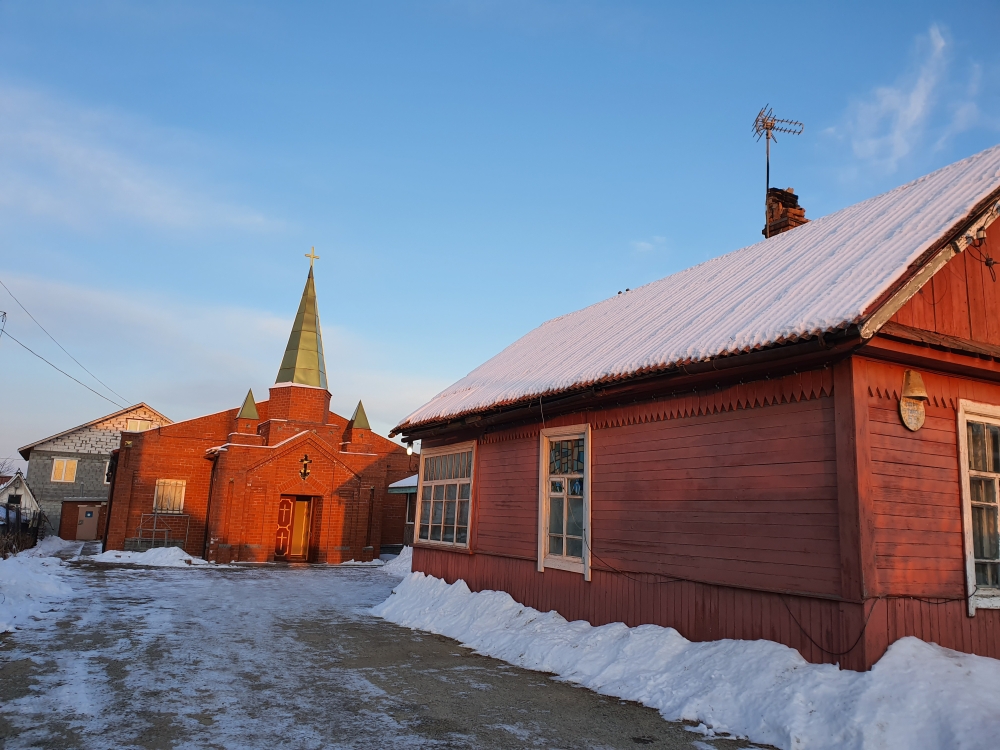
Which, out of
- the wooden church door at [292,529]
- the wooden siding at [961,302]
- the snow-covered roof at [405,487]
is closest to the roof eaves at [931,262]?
the wooden siding at [961,302]

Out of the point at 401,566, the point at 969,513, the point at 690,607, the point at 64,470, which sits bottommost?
the point at 401,566

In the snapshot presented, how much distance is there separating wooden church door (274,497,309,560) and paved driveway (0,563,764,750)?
15.2 m

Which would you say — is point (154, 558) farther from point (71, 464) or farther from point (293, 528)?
point (71, 464)

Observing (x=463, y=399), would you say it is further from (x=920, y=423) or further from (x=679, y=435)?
(x=920, y=423)

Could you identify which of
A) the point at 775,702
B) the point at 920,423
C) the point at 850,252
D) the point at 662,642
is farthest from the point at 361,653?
the point at 850,252

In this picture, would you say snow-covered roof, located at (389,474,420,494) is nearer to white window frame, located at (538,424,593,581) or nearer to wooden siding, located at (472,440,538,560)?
wooden siding, located at (472,440,538,560)

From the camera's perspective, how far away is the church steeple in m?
28.5

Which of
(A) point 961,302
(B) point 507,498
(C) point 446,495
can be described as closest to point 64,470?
Answer: (C) point 446,495

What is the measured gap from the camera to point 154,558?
24.5 m

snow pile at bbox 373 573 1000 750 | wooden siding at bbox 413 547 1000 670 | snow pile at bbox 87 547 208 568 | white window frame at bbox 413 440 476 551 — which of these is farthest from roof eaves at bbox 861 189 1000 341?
snow pile at bbox 87 547 208 568

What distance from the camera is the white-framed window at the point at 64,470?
41.6m

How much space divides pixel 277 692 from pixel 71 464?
138 feet

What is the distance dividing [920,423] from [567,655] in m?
4.53

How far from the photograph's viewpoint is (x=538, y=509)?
1038cm
